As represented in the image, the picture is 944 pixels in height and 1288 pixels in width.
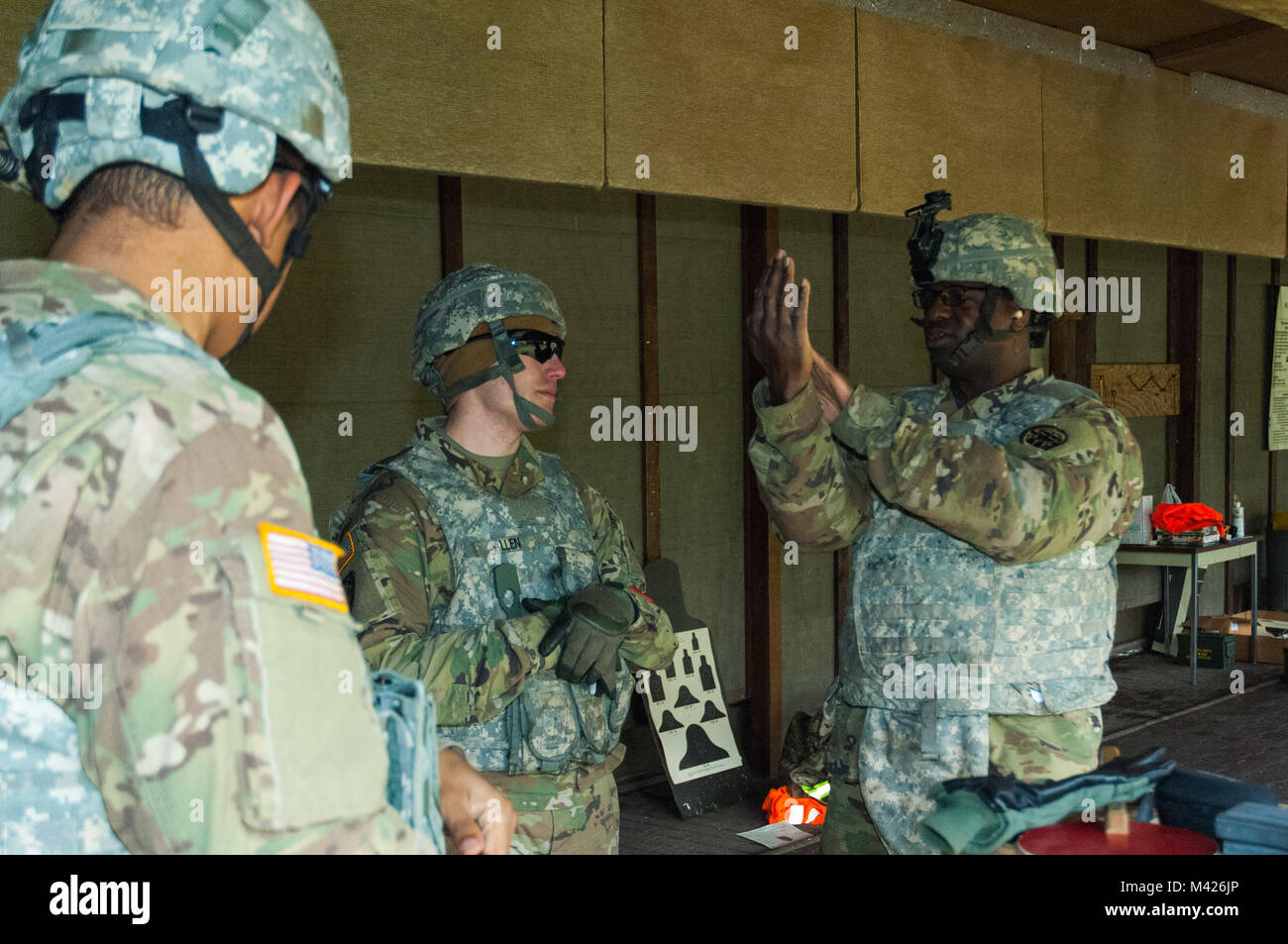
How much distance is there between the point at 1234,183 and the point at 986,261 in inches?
147

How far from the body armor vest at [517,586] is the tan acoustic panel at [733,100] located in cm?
118

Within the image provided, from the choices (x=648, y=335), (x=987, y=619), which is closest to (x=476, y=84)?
(x=987, y=619)

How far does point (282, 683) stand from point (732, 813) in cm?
403

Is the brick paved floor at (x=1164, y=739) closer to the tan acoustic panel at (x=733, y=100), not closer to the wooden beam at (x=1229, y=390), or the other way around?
the wooden beam at (x=1229, y=390)

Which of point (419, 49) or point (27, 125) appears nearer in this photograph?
point (27, 125)

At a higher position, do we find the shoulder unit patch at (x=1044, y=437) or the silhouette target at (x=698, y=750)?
the shoulder unit patch at (x=1044, y=437)

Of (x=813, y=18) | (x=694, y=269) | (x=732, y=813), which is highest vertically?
(x=813, y=18)

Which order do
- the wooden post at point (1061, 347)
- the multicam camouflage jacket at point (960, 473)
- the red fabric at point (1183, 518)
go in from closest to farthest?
the multicam camouflage jacket at point (960, 473) < the red fabric at point (1183, 518) < the wooden post at point (1061, 347)

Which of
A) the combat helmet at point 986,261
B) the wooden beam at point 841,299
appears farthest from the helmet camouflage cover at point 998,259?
the wooden beam at point 841,299

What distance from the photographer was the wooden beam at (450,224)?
418cm

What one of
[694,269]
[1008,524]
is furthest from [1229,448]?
[1008,524]

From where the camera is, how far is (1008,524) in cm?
210

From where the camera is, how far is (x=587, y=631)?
2.19m

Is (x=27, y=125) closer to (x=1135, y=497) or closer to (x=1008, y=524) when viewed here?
(x=1008, y=524)
